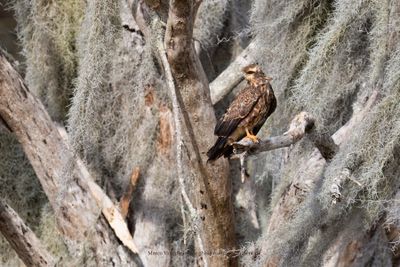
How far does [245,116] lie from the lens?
471cm

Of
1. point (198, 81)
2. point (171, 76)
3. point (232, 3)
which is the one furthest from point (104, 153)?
point (171, 76)

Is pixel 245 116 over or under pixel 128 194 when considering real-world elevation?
over

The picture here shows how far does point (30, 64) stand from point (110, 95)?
0.63m

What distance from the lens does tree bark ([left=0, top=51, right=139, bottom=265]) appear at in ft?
18.0

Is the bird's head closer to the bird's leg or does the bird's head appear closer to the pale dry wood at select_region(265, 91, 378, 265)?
the bird's leg

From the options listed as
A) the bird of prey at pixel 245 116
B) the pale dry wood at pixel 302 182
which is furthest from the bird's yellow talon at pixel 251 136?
the pale dry wood at pixel 302 182

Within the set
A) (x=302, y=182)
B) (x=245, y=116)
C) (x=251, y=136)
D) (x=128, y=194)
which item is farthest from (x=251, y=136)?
(x=128, y=194)

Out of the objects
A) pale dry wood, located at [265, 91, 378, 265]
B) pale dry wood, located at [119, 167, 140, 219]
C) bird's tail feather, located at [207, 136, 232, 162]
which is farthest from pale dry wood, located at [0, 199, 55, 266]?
bird's tail feather, located at [207, 136, 232, 162]

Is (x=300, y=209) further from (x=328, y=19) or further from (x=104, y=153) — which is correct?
(x=104, y=153)

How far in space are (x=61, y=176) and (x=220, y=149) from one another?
4.62 feet

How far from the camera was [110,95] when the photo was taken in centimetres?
604

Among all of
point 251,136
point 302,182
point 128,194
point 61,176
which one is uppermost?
point 251,136

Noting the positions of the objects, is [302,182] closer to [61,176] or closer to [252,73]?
[252,73]

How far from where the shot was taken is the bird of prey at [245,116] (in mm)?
4477
